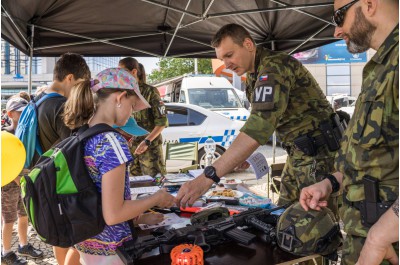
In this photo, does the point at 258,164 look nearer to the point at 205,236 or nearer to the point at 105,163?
the point at 205,236

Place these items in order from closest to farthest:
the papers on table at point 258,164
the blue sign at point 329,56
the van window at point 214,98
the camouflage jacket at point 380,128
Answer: the camouflage jacket at point 380,128 → the papers on table at point 258,164 → the van window at point 214,98 → the blue sign at point 329,56

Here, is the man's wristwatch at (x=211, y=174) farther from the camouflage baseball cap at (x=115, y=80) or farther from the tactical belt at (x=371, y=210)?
the tactical belt at (x=371, y=210)

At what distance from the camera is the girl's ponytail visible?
1501 mm

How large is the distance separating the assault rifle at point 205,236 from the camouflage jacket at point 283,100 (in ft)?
1.25

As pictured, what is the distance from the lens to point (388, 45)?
1.13 m

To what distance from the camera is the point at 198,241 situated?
4.53 ft

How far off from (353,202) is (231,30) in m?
1.26

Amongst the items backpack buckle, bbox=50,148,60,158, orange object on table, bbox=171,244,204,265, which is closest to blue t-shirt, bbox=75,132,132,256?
backpack buckle, bbox=50,148,60,158

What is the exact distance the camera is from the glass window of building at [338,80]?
31000 mm

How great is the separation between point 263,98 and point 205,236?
30.0 inches

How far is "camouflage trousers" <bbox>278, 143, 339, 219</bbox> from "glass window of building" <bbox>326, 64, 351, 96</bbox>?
30773mm

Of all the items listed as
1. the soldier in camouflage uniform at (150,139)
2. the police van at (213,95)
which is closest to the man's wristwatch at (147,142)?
the soldier in camouflage uniform at (150,139)

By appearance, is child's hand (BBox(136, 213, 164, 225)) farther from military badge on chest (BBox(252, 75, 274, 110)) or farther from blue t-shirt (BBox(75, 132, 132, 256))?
military badge on chest (BBox(252, 75, 274, 110))

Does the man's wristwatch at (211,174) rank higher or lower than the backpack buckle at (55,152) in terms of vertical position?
lower
